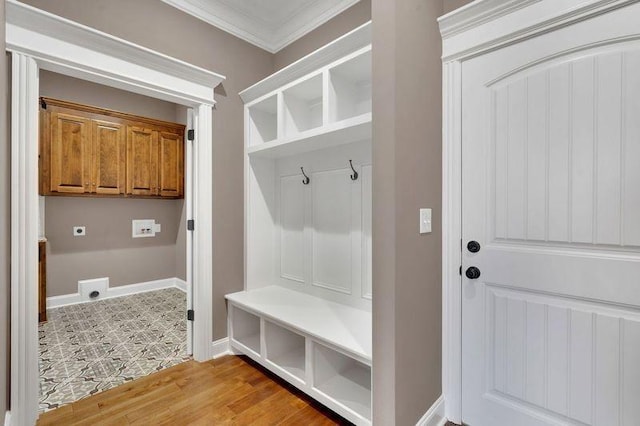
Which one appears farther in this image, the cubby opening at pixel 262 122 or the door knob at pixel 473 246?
the cubby opening at pixel 262 122

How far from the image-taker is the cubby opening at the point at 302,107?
2.19 meters

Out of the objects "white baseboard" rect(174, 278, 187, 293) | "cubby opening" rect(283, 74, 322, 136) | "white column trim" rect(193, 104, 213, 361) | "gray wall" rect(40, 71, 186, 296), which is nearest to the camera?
"cubby opening" rect(283, 74, 322, 136)

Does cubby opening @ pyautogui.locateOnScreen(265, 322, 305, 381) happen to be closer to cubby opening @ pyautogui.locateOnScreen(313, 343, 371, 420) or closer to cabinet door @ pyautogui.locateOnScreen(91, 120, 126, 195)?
cubby opening @ pyautogui.locateOnScreen(313, 343, 371, 420)

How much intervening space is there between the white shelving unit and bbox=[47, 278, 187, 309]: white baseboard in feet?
7.97

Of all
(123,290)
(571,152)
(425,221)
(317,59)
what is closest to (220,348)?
(425,221)

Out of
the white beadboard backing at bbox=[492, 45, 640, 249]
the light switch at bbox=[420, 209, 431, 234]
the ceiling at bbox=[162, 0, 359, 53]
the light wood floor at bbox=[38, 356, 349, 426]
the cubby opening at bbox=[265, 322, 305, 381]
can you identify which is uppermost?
the ceiling at bbox=[162, 0, 359, 53]

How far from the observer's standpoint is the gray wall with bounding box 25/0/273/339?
2.10 meters

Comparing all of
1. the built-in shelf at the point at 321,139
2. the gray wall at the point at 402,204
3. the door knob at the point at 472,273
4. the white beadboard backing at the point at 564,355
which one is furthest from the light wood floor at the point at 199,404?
the built-in shelf at the point at 321,139

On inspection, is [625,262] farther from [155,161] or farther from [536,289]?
[155,161]

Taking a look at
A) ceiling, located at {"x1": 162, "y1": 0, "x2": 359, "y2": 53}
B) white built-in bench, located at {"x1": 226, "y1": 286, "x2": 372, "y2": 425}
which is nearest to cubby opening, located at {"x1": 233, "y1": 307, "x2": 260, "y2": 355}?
white built-in bench, located at {"x1": 226, "y1": 286, "x2": 372, "y2": 425}

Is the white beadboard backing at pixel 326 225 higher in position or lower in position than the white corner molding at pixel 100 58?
lower

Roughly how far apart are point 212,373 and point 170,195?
279 cm

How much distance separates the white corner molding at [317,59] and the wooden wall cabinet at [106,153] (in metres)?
2.18

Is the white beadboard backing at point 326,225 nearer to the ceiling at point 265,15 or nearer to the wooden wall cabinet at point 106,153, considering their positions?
the ceiling at point 265,15
